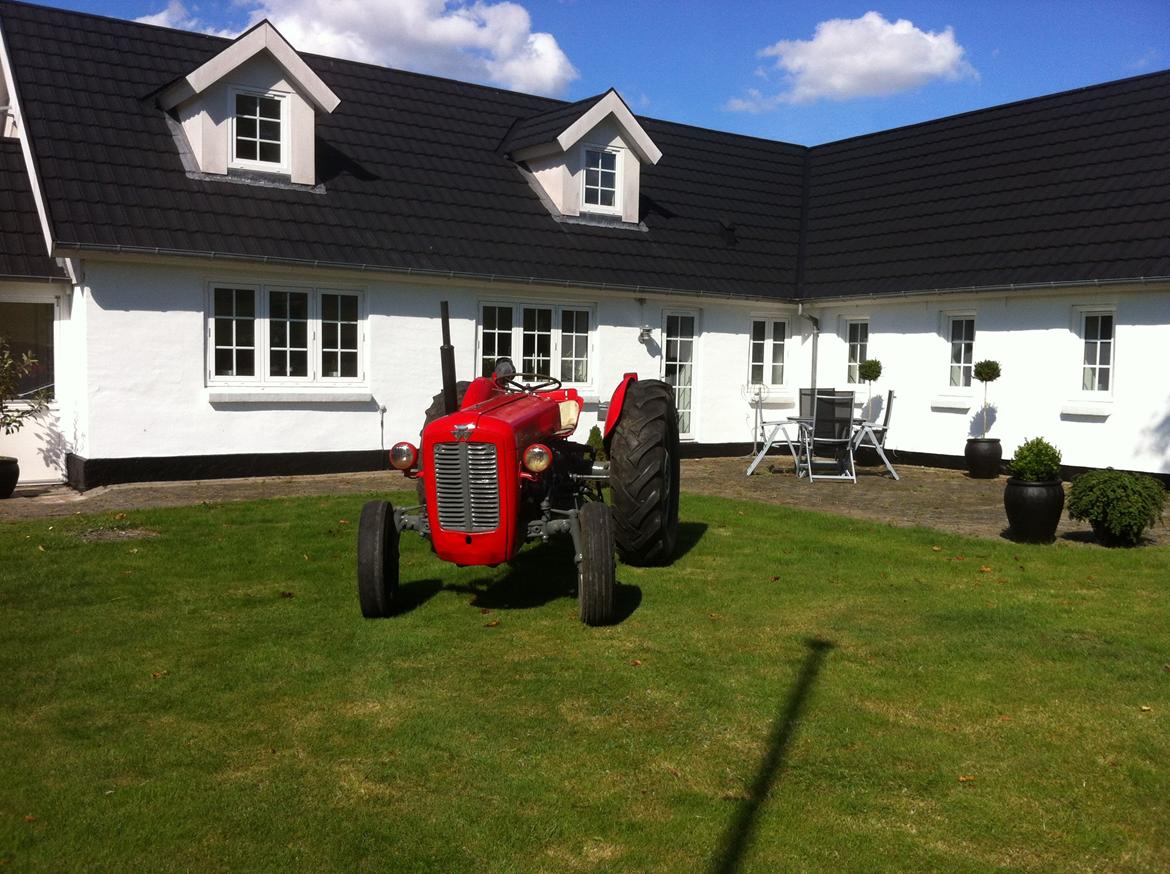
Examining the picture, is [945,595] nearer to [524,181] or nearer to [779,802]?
[779,802]

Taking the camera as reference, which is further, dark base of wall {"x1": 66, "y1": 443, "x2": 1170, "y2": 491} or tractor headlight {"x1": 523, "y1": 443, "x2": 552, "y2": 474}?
dark base of wall {"x1": 66, "y1": 443, "x2": 1170, "y2": 491}

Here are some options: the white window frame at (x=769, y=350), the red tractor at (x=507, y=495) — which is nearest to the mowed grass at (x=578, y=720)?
the red tractor at (x=507, y=495)

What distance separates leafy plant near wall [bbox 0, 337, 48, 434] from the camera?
12691 mm

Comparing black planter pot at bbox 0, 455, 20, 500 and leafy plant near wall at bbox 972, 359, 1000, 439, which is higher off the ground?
leafy plant near wall at bbox 972, 359, 1000, 439

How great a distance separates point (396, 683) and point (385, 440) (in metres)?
9.83

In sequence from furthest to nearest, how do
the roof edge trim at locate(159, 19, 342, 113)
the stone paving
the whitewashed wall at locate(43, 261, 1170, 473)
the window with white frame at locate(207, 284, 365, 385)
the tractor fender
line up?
the roof edge trim at locate(159, 19, 342, 113) → the window with white frame at locate(207, 284, 365, 385) → the whitewashed wall at locate(43, 261, 1170, 473) → the stone paving → the tractor fender

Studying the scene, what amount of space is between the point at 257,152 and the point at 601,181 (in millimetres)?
5602

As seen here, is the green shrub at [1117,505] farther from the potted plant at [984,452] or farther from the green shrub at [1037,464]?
the potted plant at [984,452]

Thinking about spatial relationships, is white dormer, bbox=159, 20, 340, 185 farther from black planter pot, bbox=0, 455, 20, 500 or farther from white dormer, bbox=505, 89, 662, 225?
black planter pot, bbox=0, 455, 20, 500

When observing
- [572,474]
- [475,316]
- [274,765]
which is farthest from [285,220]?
[274,765]

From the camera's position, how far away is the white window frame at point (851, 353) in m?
18.4

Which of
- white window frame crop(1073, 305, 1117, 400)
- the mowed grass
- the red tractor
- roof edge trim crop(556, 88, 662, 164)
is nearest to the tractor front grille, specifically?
the red tractor

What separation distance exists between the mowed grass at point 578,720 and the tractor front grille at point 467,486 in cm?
66

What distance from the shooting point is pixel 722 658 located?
243 inches
